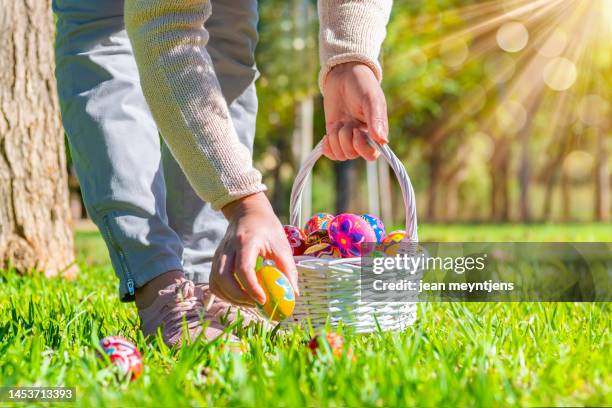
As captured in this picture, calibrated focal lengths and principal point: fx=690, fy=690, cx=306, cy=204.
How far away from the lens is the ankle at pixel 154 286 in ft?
6.50

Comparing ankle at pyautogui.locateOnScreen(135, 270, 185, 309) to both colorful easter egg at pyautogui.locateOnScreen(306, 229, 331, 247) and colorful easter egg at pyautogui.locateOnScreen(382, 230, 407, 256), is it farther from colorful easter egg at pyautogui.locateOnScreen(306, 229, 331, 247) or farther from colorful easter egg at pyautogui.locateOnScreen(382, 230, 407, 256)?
colorful easter egg at pyautogui.locateOnScreen(382, 230, 407, 256)

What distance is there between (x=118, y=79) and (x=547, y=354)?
1.45m

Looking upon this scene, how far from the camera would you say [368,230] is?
7.80 feet

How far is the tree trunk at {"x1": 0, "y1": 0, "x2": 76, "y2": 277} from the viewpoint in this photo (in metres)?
3.62

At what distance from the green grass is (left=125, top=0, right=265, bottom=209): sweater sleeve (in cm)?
41

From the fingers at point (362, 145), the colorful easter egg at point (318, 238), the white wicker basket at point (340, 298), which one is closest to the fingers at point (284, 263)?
the white wicker basket at point (340, 298)

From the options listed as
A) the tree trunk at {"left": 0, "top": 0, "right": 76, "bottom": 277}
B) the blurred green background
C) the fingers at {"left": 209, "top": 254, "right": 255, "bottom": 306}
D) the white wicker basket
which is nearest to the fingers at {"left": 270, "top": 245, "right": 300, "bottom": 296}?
the fingers at {"left": 209, "top": 254, "right": 255, "bottom": 306}

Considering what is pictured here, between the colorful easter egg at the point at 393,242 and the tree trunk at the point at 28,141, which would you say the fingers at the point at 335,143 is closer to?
the colorful easter egg at the point at 393,242

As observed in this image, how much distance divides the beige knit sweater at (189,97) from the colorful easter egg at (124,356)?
15.3 inches

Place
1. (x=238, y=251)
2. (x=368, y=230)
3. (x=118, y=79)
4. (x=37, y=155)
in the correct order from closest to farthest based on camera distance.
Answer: (x=238, y=251) → (x=118, y=79) → (x=368, y=230) → (x=37, y=155)

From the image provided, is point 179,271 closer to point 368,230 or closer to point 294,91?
point 368,230

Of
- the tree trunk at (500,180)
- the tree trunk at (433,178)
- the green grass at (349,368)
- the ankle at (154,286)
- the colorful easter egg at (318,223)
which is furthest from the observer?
the tree trunk at (500,180)

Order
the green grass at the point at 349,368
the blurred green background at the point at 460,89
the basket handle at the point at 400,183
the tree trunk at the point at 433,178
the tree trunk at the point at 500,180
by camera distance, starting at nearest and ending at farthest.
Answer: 1. the green grass at the point at 349,368
2. the basket handle at the point at 400,183
3. the blurred green background at the point at 460,89
4. the tree trunk at the point at 433,178
5. the tree trunk at the point at 500,180

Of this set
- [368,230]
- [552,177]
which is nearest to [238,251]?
[368,230]
